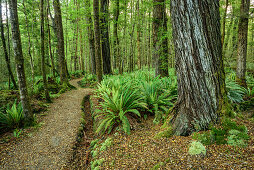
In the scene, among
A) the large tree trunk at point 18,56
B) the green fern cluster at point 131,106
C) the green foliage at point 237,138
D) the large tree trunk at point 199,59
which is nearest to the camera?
→ the green foliage at point 237,138

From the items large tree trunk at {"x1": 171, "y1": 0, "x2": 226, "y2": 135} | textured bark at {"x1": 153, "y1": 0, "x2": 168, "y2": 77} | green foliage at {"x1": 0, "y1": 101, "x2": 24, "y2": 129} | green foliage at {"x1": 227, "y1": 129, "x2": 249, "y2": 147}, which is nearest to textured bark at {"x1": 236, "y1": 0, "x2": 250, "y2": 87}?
textured bark at {"x1": 153, "y1": 0, "x2": 168, "y2": 77}

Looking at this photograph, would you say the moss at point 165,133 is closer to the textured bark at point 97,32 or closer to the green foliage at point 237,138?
the green foliage at point 237,138

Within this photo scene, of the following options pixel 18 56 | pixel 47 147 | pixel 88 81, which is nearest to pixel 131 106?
pixel 47 147

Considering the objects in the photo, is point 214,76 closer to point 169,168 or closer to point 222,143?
point 222,143

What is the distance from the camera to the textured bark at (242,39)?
442 centimetres

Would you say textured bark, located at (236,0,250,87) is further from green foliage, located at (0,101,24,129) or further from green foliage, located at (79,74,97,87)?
green foliage, located at (79,74,97,87)

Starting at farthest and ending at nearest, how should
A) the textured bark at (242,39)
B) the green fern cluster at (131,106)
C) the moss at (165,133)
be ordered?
the textured bark at (242,39) < the green fern cluster at (131,106) < the moss at (165,133)

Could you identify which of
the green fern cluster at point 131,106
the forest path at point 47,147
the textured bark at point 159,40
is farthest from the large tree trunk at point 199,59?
the textured bark at point 159,40

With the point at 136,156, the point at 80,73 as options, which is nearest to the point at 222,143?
the point at 136,156

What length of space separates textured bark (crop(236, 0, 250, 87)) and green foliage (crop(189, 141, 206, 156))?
4437 millimetres

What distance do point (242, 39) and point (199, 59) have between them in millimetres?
4370

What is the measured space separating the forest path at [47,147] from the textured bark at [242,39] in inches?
245

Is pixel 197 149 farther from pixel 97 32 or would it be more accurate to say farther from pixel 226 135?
pixel 97 32

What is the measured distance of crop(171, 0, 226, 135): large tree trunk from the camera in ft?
6.31
